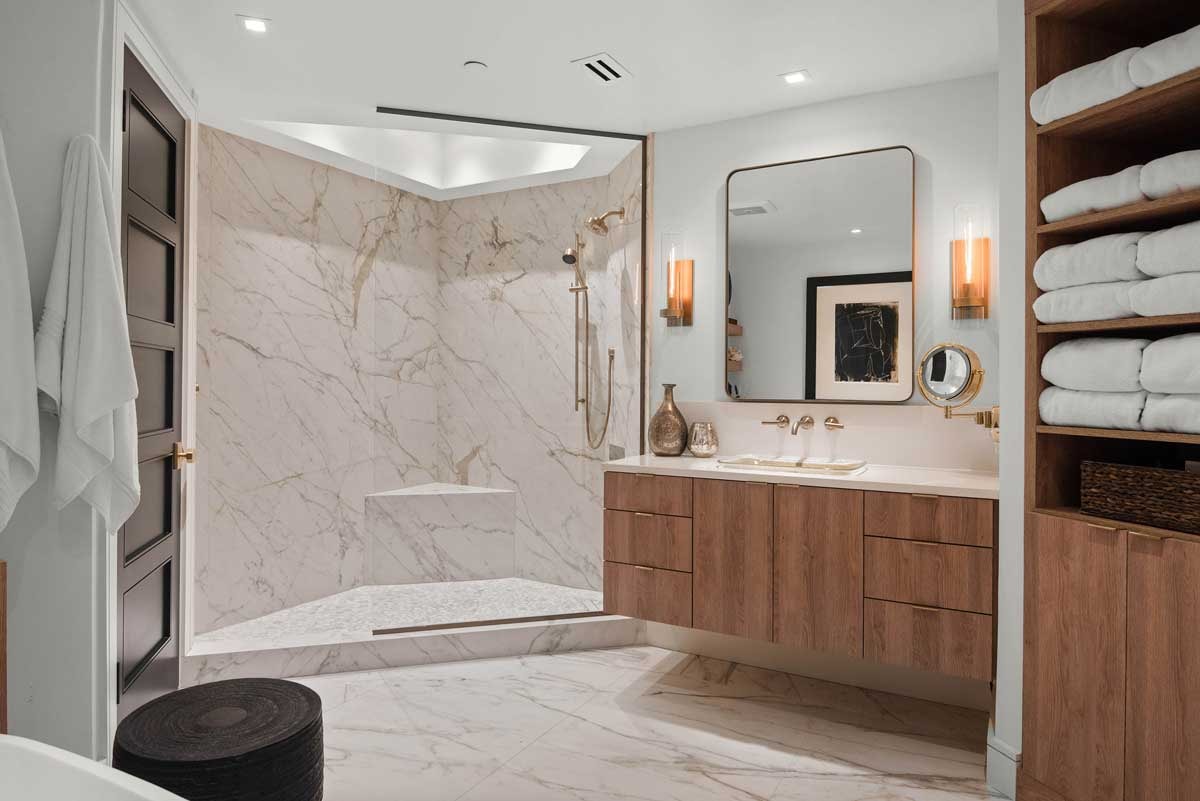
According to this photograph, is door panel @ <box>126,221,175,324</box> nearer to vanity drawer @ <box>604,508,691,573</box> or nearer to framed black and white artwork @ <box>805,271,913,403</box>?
vanity drawer @ <box>604,508,691,573</box>

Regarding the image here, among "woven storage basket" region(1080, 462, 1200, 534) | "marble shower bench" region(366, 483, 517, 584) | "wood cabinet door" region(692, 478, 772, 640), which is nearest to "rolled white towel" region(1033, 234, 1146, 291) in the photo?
"woven storage basket" region(1080, 462, 1200, 534)

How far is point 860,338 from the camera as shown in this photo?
2885mm

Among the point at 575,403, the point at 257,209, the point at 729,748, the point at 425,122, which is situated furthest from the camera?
the point at 575,403

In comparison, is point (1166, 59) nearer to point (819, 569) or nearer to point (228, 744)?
point (819, 569)

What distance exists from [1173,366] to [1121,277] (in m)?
0.25

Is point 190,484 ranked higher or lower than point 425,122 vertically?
lower

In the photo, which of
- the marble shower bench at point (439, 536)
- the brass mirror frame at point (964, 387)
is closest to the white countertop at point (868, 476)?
the brass mirror frame at point (964, 387)

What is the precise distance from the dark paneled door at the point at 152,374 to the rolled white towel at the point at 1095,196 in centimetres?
262

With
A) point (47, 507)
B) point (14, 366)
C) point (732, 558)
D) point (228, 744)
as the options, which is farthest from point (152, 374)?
point (732, 558)

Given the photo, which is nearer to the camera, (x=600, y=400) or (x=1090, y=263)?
(x=1090, y=263)

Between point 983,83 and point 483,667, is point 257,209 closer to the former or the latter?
point 483,667

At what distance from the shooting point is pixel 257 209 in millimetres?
3496

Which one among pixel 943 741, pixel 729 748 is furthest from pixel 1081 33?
pixel 729 748

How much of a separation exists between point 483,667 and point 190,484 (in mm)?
1382
